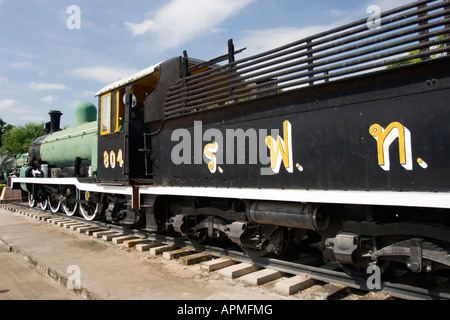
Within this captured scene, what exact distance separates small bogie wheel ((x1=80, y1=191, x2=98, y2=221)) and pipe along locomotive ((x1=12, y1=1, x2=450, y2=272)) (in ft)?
9.77

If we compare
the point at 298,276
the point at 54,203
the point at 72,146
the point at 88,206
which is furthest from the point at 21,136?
the point at 298,276

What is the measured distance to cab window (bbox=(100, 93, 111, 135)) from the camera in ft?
24.2

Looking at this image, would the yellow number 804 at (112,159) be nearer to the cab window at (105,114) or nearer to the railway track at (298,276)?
the cab window at (105,114)

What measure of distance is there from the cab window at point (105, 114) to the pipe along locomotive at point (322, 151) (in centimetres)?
134

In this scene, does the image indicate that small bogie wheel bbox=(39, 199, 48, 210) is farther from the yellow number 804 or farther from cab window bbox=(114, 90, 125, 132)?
cab window bbox=(114, 90, 125, 132)

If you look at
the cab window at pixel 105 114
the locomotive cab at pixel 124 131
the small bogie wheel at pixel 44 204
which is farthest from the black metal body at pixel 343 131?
the small bogie wheel at pixel 44 204

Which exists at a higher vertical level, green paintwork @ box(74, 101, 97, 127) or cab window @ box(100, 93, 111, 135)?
green paintwork @ box(74, 101, 97, 127)

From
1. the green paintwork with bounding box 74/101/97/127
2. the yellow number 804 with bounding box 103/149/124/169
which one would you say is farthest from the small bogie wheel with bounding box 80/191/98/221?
the green paintwork with bounding box 74/101/97/127

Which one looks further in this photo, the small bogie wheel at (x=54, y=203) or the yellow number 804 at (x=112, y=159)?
the small bogie wheel at (x=54, y=203)

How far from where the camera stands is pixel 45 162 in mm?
12719

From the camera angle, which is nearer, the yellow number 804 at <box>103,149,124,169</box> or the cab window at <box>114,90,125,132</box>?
the yellow number 804 at <box>103,149,124,169</box>

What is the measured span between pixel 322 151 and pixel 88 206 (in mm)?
7476

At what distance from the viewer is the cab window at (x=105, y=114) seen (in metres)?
7.37

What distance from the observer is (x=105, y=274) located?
476 centimetres
